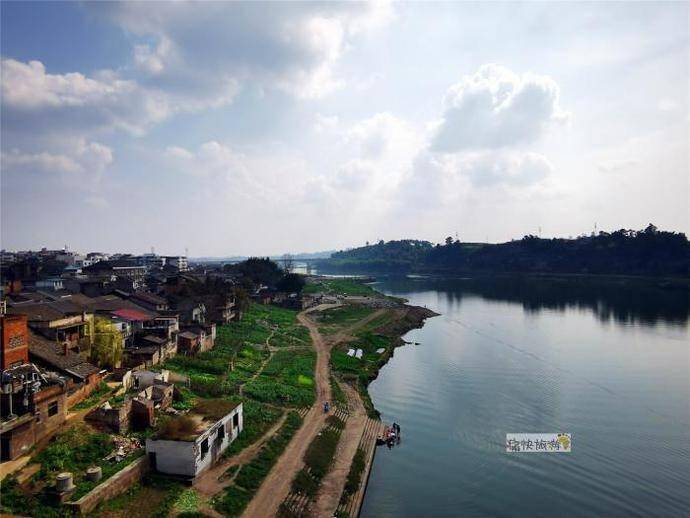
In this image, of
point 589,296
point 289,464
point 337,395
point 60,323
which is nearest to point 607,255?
point 589,296

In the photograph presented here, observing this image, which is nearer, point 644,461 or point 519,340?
point 644,461

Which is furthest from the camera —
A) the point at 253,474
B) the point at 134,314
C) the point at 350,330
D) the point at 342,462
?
the point at 350,330

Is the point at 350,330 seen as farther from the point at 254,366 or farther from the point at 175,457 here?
the point at 175,457

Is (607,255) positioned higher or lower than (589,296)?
higher

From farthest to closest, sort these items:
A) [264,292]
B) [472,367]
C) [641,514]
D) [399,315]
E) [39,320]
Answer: [264,292], [399,315], [472,367], [39,320], [641,514]

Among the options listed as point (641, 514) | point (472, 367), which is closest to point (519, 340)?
point (472, 367)

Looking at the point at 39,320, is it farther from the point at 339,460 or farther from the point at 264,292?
the point at 264,292

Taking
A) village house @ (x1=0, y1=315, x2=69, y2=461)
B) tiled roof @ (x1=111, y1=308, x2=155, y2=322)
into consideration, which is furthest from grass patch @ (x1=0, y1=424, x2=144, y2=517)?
tiled roof @ (x1=111, y1=308, x2=155, y2=322)
